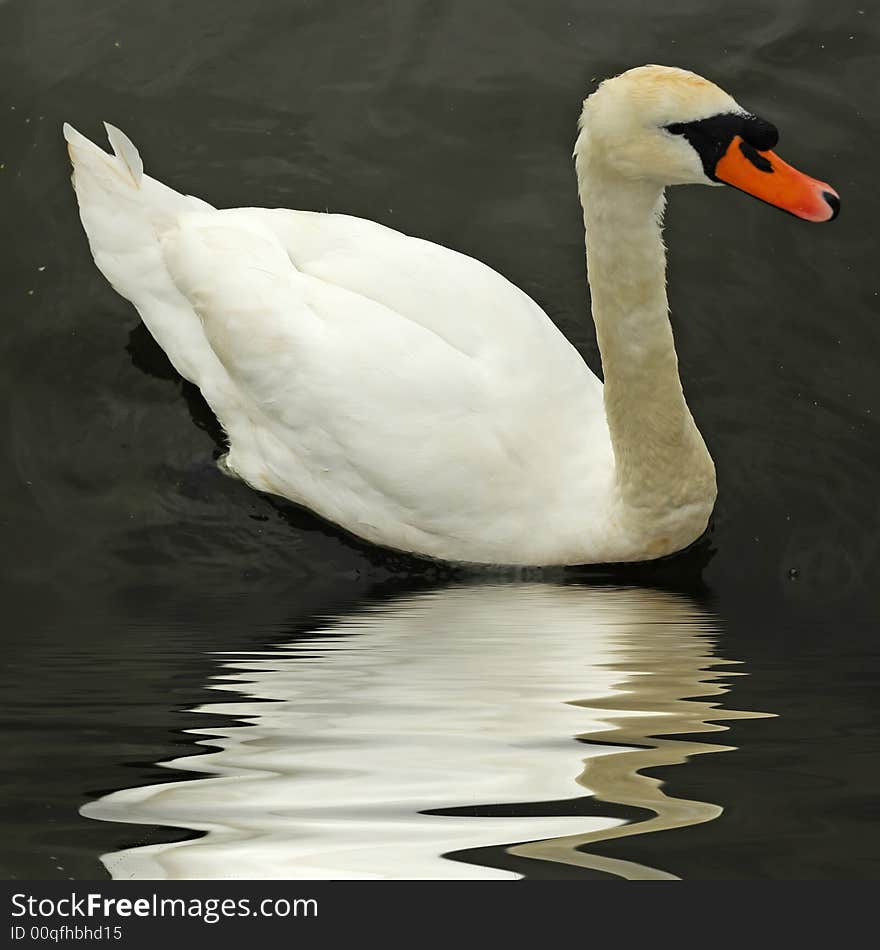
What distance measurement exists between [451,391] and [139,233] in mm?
1835

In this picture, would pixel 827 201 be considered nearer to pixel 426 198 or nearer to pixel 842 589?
pixel 842 589

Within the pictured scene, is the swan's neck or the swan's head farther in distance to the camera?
the swan's neck

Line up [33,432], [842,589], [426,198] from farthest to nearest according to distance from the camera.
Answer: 1. [426,198]
2. [33,432]
3. [842,589]

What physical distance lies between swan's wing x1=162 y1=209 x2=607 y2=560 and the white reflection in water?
0.58 m

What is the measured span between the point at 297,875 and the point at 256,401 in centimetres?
359

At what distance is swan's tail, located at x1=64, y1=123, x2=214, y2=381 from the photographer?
23.1ft

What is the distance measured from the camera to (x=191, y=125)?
8.59 m

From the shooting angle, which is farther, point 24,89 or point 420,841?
point 24,89

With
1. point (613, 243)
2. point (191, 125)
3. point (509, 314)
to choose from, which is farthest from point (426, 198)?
point (613, 243)

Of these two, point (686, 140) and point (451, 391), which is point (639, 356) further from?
point (686, 140)

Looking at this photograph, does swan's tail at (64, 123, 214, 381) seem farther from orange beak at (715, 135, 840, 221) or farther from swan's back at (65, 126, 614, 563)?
orange beak at (715, 135, 840, 221)

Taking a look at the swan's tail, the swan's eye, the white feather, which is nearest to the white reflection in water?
the white feather

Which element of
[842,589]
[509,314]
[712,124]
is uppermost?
[712,124]

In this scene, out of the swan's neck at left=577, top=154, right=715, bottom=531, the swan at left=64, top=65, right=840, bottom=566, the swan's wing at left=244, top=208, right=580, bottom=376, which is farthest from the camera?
the swan's wing at left=244, top=208, right=580, bottom=376
